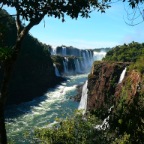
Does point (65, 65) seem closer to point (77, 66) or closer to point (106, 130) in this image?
point (77, 66)

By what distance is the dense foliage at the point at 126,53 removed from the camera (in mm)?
62312

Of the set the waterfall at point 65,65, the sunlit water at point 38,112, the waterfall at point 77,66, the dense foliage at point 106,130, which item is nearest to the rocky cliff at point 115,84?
the dense foliage at point 106,130

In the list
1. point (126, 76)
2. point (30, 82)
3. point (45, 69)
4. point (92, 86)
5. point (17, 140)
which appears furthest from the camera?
point (45, 69)

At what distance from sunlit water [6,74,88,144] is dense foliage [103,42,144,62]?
1124 centimetres

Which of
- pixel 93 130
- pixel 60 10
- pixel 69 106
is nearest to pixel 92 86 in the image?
pixel 69 106

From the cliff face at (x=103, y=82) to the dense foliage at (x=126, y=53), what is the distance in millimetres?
10575

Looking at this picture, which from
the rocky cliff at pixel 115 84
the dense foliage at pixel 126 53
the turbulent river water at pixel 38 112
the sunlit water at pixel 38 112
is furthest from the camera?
the dense foliage at pixel 126 53

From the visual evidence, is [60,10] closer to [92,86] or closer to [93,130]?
[93,130]

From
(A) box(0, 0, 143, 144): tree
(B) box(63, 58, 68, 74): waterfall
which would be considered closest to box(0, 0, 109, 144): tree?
(A) box(0, 0, 143, 144): tree

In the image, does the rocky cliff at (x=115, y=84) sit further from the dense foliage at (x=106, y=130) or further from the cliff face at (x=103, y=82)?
the dense foliage at (x=106, y=130)

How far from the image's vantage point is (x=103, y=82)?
48.2 meters

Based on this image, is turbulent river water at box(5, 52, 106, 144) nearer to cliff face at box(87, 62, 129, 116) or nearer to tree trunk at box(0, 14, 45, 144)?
cliff face at box(87, 62, 129, 116)

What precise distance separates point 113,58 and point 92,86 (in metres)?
14.1

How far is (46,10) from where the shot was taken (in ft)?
36.7
